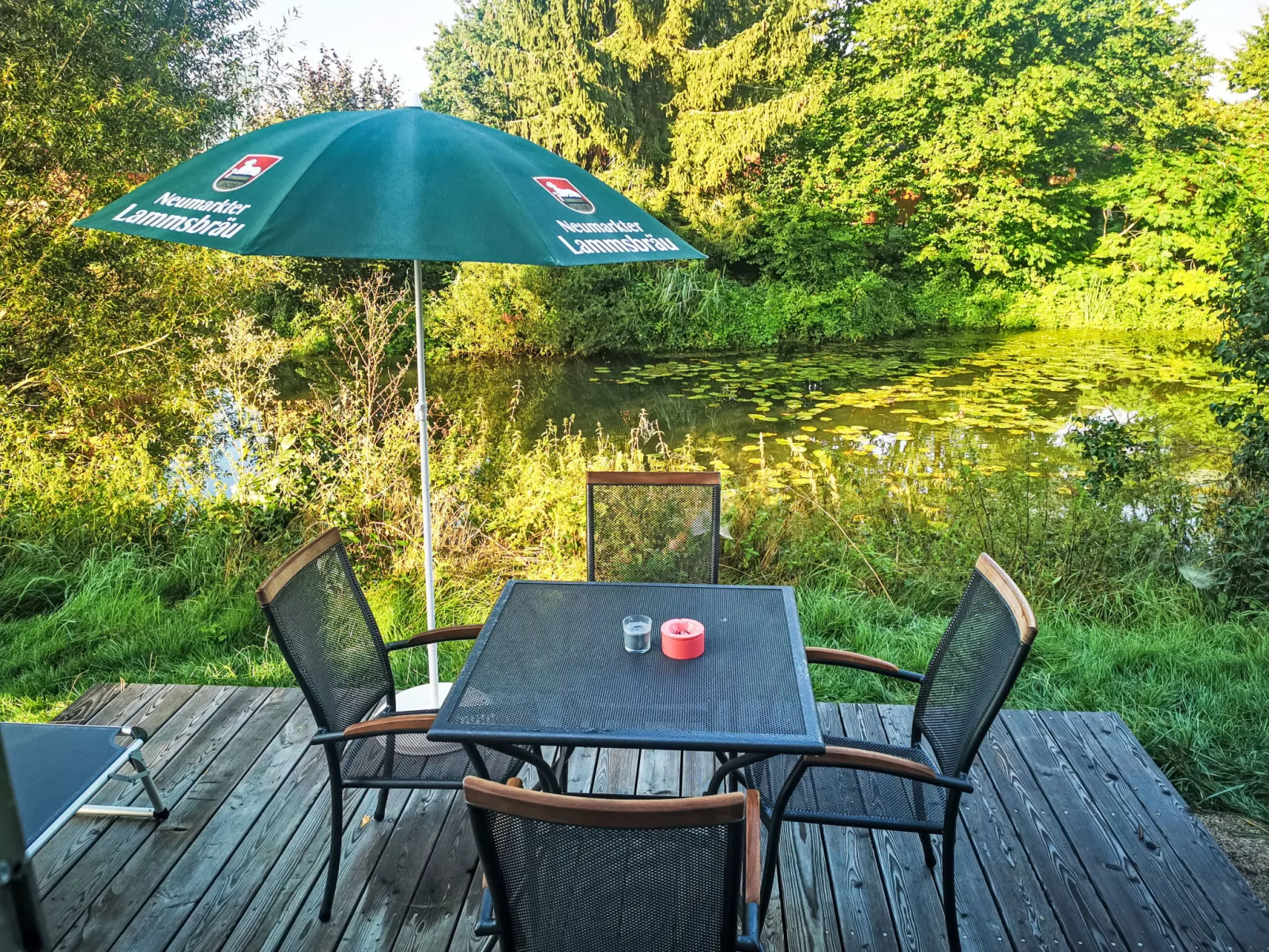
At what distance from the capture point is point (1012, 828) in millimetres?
2535

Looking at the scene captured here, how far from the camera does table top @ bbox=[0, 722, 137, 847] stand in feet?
6.81

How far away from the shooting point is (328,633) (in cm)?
232

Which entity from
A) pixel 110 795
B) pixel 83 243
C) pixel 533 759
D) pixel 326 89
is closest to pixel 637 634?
pixel 533 759

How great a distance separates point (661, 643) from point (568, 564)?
8.02 feet

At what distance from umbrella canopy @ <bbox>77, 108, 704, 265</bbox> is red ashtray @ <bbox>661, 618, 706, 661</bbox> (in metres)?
0.98

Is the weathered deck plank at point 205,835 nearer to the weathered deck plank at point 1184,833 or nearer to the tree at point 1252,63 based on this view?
the weathered deck plank at point 1184,833

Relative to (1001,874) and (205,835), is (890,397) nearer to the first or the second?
(1001,874)

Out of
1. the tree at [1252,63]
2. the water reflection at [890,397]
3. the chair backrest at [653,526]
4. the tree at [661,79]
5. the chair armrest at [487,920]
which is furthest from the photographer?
the tree at [661,79]

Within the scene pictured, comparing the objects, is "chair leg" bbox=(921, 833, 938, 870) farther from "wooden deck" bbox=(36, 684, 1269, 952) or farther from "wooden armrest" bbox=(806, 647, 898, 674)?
"wooden armrest" bbox=(806, 647, 898, 674)

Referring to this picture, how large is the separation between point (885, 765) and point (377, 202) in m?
1.84

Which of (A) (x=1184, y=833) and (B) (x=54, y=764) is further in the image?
(A) (x=1184, y=833)

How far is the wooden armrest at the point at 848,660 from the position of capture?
235 centimetres

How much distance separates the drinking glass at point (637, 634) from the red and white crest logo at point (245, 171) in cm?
150

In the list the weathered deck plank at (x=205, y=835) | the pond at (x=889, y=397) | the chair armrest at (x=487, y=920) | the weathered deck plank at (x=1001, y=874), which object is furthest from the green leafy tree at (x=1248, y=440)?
the weathered deck plank at (x=205, y=835)
